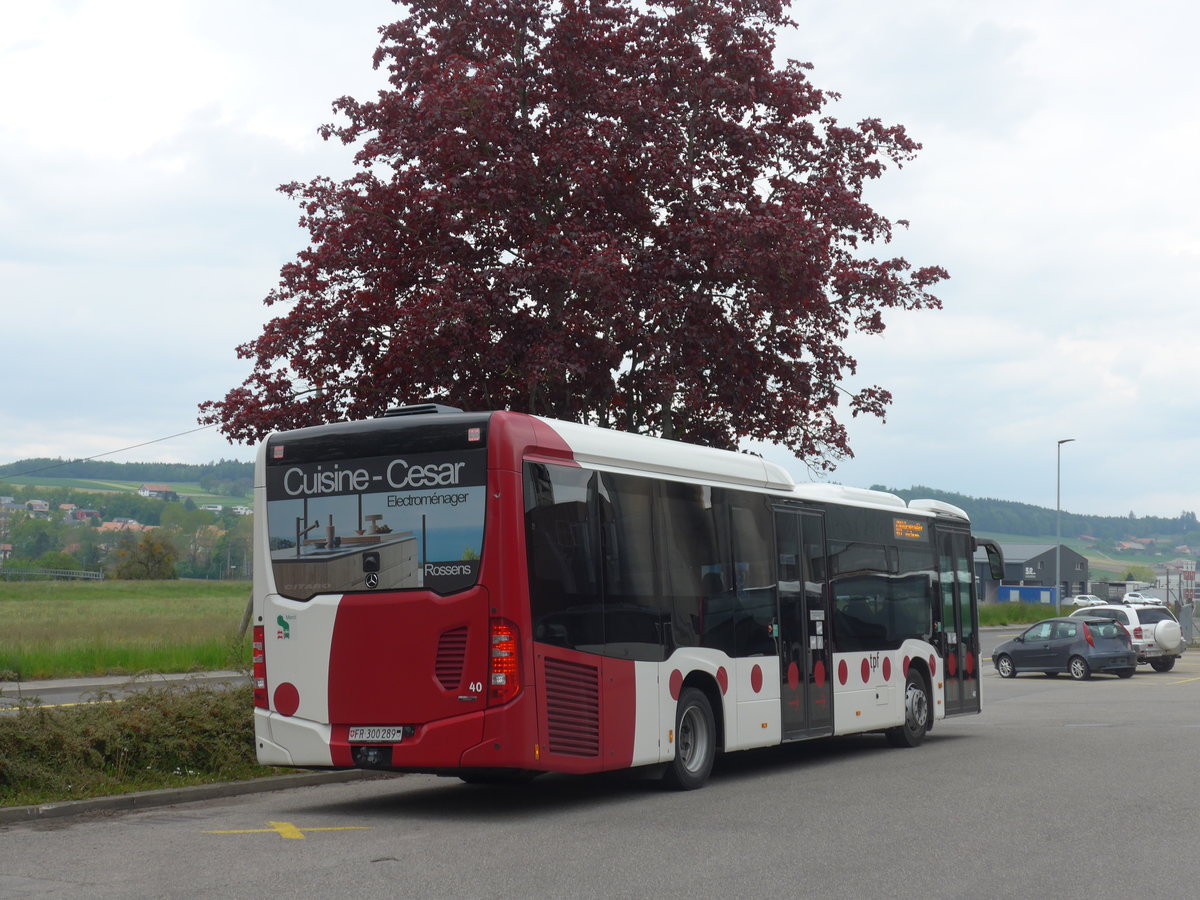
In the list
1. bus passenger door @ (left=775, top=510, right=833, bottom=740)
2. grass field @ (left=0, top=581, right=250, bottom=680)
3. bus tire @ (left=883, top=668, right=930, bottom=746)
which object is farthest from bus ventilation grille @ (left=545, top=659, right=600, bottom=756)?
bus tire @ (left=883, top=668, right=930, bottom=746)

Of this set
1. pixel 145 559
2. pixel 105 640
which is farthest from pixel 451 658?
pixel 145 559

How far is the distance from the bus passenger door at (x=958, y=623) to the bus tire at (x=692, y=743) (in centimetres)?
629

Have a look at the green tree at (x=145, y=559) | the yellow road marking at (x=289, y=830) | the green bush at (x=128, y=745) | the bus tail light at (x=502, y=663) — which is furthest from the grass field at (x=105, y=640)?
the green tree at (x=145, y=559)

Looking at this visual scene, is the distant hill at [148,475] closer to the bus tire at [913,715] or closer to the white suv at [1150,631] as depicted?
the white suv at [1150,631]

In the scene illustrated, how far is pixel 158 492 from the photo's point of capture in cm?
16288

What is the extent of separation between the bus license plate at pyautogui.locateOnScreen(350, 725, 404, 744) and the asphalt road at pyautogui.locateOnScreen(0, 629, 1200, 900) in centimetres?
58

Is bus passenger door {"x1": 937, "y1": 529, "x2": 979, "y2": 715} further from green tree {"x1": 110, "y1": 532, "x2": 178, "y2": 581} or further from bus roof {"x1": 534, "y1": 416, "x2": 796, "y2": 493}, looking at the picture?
green tree {"x1": 110, "y1": 532, "x2": 178, "y2": 581}

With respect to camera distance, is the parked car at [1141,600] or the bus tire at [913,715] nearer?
the bus tire at [913,715]

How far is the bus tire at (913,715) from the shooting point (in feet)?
56.1

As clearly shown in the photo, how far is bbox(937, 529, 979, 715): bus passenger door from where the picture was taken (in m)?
18.6

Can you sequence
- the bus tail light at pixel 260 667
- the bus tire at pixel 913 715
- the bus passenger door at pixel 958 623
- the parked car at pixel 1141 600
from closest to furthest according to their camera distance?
the bus tail light at pixel 260 667, the bus tire at pixel 913 715, the bus passenger door at pixel 958 623, the parked car at pixel 1141 600

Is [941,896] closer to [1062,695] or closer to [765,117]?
[765,117]

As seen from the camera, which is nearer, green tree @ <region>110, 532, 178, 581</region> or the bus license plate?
the bus license plate

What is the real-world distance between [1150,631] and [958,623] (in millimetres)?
19889
